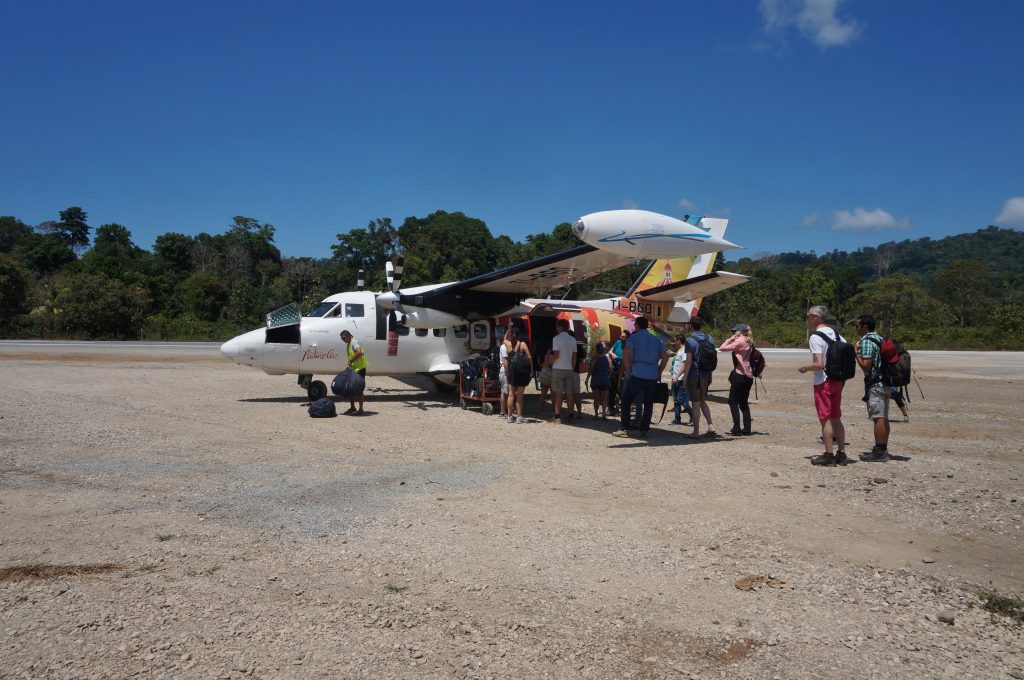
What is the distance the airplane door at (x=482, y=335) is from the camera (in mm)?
15711

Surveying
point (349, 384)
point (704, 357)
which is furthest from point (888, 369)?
point (349, 384)

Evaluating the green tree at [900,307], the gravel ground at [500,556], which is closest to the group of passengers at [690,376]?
the gravel ground at [500,556]

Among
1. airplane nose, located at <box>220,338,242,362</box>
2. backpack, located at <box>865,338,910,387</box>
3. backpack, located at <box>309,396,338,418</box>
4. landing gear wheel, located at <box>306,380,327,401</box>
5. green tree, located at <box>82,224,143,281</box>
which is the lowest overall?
backpack, located at <box>309,396,338,418</box>

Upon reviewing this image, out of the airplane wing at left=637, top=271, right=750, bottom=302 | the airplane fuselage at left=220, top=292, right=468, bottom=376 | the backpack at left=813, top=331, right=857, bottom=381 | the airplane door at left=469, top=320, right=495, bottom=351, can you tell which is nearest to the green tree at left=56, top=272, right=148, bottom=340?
the airplane fuselage at left=220, top=292, right=468, bottom=376

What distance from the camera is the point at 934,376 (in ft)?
77.6

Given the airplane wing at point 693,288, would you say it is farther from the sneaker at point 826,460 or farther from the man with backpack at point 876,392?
the sneaker at point 826,460

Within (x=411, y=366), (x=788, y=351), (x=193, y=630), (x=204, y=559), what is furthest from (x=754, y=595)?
(x=788, y=351)

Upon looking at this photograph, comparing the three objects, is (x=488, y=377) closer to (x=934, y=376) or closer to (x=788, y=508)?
(x=788, y=508)

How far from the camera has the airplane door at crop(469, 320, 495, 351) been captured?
15711 mm

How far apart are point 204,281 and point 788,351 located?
43.0m

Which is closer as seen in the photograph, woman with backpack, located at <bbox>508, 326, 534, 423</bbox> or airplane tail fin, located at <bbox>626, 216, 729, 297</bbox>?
woman with backpack, located at <bbox>508, 326, 534, 423</bbox>

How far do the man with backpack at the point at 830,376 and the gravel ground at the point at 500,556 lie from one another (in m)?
0.40

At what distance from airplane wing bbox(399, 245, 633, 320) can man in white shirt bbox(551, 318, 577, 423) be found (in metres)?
1.48

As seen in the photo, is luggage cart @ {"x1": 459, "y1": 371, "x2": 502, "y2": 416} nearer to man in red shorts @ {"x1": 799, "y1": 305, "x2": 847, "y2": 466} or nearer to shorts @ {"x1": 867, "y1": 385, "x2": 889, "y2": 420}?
man in red shorts @ {"x1": 799, "y1": 305, "x2": 847, "y2": 466}
